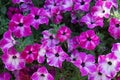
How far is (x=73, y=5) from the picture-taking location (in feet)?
7.61

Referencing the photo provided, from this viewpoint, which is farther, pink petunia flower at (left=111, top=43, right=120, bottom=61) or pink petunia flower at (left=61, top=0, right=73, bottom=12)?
pink petunia flower at (left=61, top=0, right=73, bottom=12)

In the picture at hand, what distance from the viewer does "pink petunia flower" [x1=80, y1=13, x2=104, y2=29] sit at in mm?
2199

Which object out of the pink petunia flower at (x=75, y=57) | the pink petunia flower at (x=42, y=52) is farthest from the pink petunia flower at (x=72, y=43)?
the pink petunia flower at (x=42, y=52)

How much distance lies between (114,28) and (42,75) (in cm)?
46

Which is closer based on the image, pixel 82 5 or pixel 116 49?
pixel 116 49

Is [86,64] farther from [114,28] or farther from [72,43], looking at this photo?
[114,28]

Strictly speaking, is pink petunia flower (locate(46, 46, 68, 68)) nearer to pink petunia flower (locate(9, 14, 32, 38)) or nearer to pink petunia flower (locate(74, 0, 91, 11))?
pink petunia flower (locate(9, 14, 32, 38))

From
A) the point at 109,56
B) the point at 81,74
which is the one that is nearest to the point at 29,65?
the point at 81,74

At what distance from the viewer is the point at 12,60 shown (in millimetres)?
2113

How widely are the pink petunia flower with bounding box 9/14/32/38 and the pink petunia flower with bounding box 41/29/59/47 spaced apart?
0.08 meters

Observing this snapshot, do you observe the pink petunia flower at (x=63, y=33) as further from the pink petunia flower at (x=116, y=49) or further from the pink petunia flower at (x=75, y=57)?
the pink petunia flower at (x=116, y=49)

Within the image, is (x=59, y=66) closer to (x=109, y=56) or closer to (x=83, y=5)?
(x=109, y=56)

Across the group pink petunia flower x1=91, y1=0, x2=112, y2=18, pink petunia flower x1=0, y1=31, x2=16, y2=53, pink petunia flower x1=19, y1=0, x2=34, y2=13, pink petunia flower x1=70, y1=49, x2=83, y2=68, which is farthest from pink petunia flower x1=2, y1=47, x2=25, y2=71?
pink petunia flower x1=91, y1=0, x2=112, y2=18

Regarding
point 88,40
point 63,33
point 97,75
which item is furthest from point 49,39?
point 97,75
